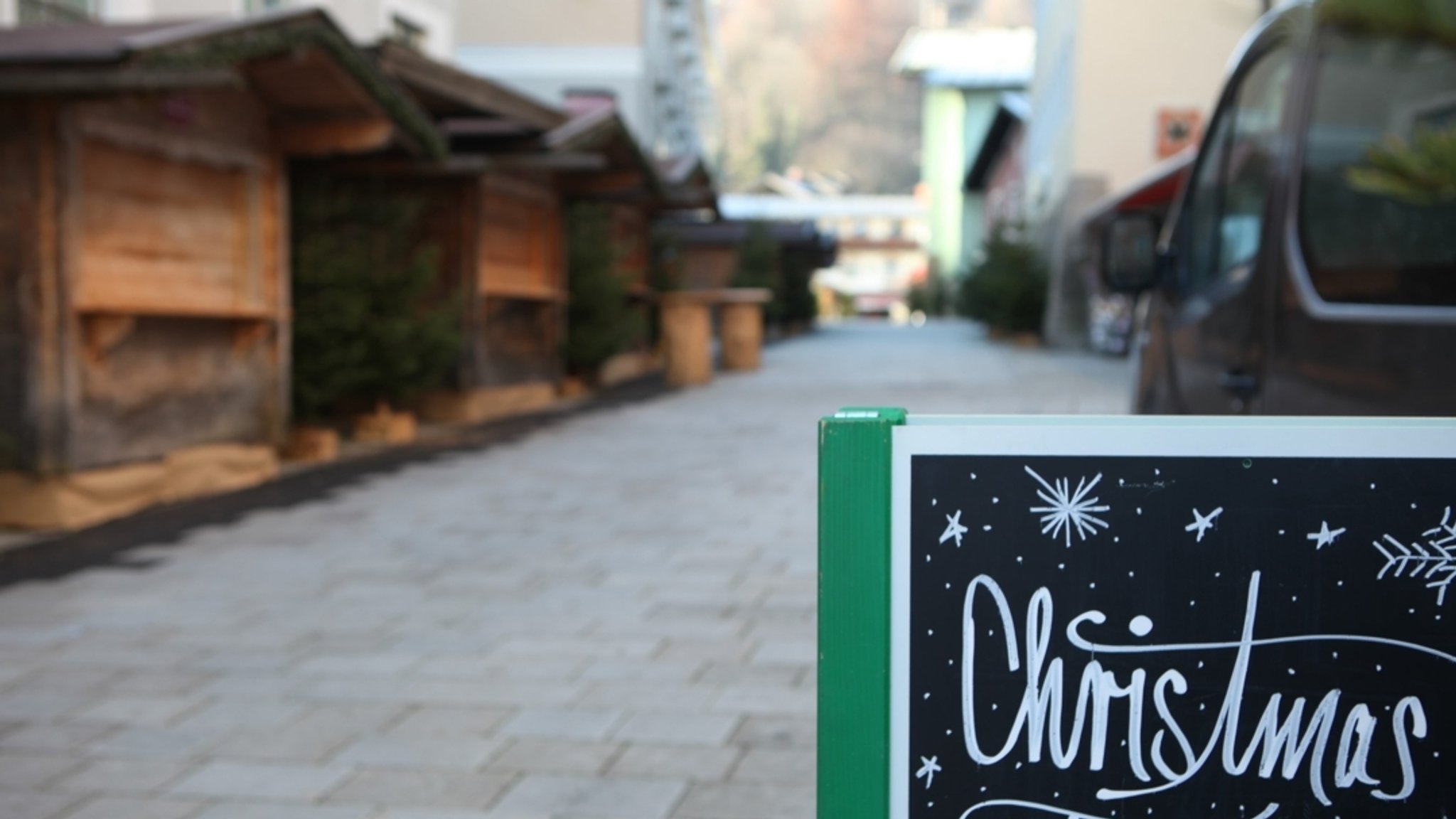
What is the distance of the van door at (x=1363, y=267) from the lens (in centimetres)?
358

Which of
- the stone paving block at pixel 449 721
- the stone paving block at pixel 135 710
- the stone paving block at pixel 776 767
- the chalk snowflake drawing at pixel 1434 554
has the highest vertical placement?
the chalk snowflake drawing at pixel 1434 554

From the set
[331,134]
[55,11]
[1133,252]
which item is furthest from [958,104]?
[1133,252]

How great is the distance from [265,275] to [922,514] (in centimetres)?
853

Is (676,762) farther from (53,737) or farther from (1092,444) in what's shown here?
(1092,444)

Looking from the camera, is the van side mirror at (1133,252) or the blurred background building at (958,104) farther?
the blurred background building at (958,104)

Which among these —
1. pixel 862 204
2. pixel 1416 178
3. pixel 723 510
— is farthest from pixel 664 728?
pixel 862 204

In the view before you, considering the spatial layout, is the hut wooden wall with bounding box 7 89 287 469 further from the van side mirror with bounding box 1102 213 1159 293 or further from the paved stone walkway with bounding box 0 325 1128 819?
the van side mirror with bounding box 1102 213 1159 293

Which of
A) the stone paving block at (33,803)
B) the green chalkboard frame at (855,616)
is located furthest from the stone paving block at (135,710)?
the green chalkboard frame at (855,616)

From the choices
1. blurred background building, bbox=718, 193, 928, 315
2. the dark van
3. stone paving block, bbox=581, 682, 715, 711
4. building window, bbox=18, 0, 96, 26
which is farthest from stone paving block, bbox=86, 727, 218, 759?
blurred background building, bbox=718, 193, 928, 315

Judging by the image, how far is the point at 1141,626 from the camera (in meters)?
2.07

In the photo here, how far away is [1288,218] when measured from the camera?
426cm

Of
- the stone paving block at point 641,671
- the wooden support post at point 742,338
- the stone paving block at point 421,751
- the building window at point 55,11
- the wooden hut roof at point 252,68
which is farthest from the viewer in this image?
the wooden support post at point 742,338

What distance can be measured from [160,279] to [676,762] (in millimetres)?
5890

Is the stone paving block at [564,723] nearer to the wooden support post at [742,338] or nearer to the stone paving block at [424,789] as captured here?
the stone paving block at [424,789]
